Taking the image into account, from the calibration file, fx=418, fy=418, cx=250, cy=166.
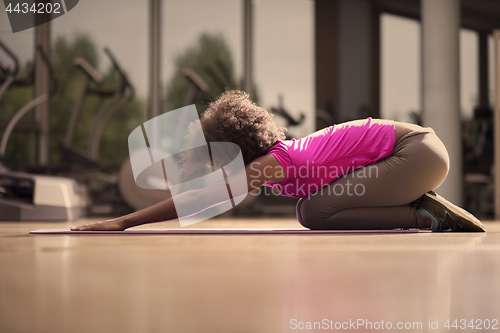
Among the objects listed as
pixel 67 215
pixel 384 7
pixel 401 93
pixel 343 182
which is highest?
pixel 384 7

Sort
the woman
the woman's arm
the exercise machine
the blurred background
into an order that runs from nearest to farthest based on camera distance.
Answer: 1. the woman's arm
2. the woman
3. the exercise machine
4. the blurred background

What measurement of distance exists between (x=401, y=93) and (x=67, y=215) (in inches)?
169

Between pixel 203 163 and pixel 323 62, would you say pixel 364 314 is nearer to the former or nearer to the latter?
pixel 203 163

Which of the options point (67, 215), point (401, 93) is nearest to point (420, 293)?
point (67, 215)

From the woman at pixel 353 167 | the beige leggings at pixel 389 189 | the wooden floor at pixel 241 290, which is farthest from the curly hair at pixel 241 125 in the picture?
the wooden floor at pixel 241 290

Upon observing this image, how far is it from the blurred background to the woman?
6.54ft

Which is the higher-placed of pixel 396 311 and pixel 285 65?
pixel 285 65

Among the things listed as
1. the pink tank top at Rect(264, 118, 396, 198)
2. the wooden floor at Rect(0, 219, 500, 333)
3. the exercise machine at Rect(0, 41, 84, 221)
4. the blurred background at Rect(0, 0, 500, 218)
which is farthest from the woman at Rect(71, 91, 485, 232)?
the blurred background at Rect(0, 0, 500, 218)

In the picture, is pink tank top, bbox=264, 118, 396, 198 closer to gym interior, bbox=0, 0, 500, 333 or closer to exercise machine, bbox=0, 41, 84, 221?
gym interior, bbox=0, 0, 500, 333

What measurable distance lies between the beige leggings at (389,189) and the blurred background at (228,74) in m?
2.01

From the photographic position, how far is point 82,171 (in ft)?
11.5

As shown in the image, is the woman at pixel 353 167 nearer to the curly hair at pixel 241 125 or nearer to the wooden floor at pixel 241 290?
the curly hair at pixel 241 125

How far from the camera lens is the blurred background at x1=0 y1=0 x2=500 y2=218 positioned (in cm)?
338

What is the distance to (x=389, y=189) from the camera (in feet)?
4.81
